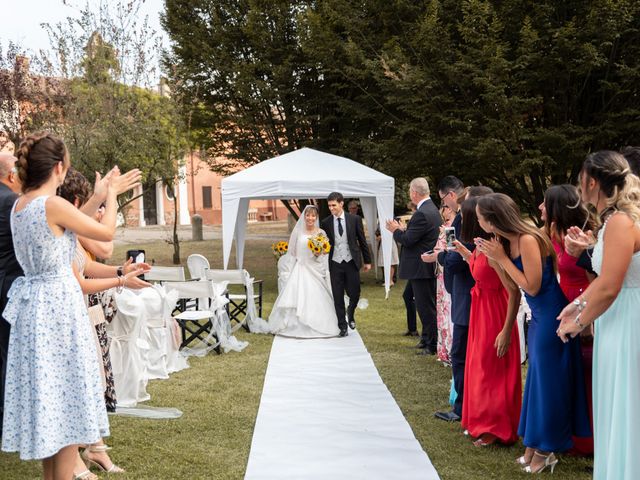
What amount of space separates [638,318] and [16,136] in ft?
56.2

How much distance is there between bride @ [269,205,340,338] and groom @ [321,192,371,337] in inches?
10.9

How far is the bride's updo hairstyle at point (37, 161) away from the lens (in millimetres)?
3758

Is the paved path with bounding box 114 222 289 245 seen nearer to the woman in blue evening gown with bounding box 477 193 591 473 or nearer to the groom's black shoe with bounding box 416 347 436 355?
the groom's black shoe with bounding box 416 347 436 355

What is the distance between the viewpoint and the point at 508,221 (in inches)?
185

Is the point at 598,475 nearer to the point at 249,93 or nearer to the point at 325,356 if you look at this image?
the point at 325,356

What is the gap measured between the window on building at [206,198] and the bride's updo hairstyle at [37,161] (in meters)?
50.3

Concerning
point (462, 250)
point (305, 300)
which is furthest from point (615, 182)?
point (305, 300)

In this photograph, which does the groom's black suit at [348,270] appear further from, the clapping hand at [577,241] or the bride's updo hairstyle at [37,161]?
the bride's updo hairstyle at [37,161]

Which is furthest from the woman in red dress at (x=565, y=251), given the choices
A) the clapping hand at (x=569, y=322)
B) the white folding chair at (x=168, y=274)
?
the white folding chair at (x=168, y=274)

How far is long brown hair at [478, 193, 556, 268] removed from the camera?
4.64 metres

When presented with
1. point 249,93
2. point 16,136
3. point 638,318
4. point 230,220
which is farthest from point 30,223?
point 249,93

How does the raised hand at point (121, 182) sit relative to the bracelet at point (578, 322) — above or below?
above

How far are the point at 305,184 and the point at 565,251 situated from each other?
940cm

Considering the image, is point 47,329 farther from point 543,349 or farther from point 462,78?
point 462,78
